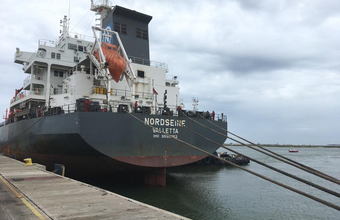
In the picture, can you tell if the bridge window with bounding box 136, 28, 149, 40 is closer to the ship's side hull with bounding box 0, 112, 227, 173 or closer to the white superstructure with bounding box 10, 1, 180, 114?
the white superstructure with bounding box 10, 1, 180, 114

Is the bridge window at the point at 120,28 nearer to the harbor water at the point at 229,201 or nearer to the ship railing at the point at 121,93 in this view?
the ship railing at the point at 121,93

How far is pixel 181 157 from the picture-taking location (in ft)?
46.8

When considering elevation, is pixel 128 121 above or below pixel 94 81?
below

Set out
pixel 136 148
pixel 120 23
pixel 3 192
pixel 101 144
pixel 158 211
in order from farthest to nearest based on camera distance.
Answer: pixel 120 23, pixel 136 148, pixel 101 144, pixel 3 192, pixel 158 211

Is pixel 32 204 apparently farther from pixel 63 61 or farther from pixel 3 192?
pixel 63 61

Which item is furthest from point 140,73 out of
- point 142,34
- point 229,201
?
point 229,201

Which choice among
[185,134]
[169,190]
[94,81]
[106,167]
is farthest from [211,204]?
[94,81]

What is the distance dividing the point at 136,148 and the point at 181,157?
269 centimetres

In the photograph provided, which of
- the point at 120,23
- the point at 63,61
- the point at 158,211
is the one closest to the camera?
the point at 158,211

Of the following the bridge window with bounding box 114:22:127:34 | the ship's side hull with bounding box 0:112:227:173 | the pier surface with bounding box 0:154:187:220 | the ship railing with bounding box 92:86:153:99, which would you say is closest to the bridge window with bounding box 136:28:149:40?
the bridge window with bounding box 114:22:127:34

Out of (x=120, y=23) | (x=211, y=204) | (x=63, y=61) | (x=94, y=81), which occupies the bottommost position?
(x=211, y=204)

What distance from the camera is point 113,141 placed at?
40.9 feet

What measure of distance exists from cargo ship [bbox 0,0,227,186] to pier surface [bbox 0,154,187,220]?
4431 millimetres

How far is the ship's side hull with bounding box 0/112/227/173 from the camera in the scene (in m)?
12.2
